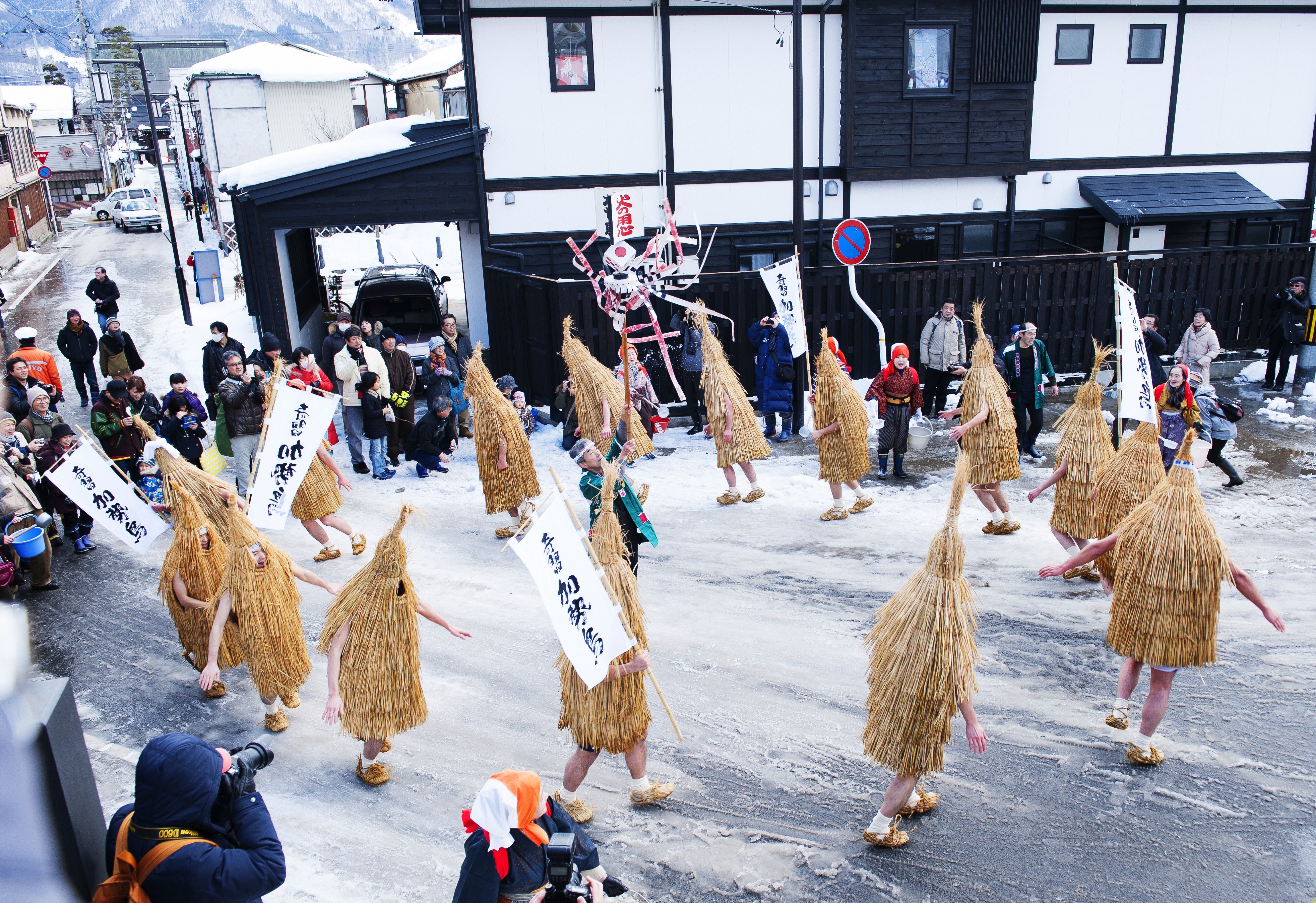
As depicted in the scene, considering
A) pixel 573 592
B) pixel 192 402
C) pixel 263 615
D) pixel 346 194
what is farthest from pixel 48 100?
pixel 573 592

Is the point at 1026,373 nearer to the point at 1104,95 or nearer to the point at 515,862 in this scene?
the point at 1104,95

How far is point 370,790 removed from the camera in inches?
198

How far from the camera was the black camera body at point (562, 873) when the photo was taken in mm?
3113

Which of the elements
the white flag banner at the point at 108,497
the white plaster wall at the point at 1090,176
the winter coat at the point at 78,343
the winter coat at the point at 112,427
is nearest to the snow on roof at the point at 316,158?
the winter coat at the point at 78,343

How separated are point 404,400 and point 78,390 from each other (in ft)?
19.6

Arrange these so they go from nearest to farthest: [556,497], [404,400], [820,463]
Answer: [556,497]
[820,463]
[404,400]

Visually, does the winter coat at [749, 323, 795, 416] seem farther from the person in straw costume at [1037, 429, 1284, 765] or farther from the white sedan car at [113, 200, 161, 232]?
the white sedan car at [113, 200, 161, 232]

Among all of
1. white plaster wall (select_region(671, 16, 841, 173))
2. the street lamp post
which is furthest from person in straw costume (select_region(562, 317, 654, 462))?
the street lamp post

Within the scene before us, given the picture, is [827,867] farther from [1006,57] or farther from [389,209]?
[1006,57]

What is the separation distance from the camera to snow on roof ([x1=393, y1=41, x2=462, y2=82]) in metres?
31.6

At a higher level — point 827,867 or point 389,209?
point 389,209

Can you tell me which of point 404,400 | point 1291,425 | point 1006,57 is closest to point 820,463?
point 404,400

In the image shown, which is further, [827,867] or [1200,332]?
[1200,332]

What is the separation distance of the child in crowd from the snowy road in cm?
166
